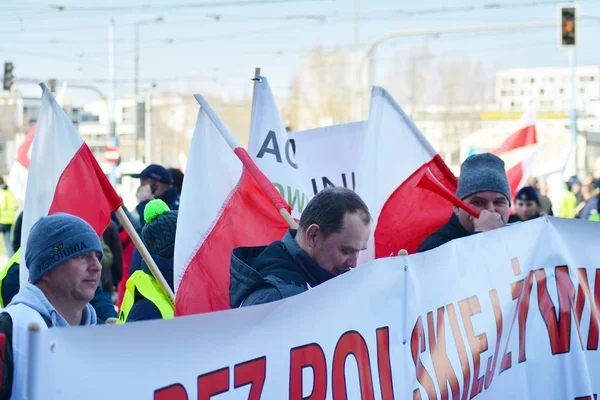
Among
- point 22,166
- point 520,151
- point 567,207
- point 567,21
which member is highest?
point 567,21

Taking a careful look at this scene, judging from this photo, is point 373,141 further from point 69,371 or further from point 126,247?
point 69,371

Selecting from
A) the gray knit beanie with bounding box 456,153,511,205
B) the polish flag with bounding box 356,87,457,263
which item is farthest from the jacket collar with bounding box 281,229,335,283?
the polish flag with bounding box 356,87,457,263

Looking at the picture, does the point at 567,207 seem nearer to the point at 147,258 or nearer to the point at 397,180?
the point at 397,180

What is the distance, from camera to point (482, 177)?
199 inches

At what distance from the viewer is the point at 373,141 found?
5.91 m

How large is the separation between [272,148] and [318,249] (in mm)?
2780

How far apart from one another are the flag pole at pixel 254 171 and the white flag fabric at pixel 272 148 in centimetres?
105

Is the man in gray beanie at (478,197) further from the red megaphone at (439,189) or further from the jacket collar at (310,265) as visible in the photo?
the jacket collar at (310,265)

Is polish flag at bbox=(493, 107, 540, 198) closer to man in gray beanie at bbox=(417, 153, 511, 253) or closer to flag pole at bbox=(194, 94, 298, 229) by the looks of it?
→ man in gray beanie at bbox=(417, 153, 511, 253)

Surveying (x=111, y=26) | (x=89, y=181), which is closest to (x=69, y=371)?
(x=89, y=181)

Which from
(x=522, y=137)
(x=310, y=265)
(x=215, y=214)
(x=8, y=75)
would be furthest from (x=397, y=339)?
(x=8, y=75)

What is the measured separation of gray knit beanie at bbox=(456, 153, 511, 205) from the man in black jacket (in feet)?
5.18

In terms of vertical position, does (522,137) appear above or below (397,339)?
above

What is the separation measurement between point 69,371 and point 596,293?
3047mm
